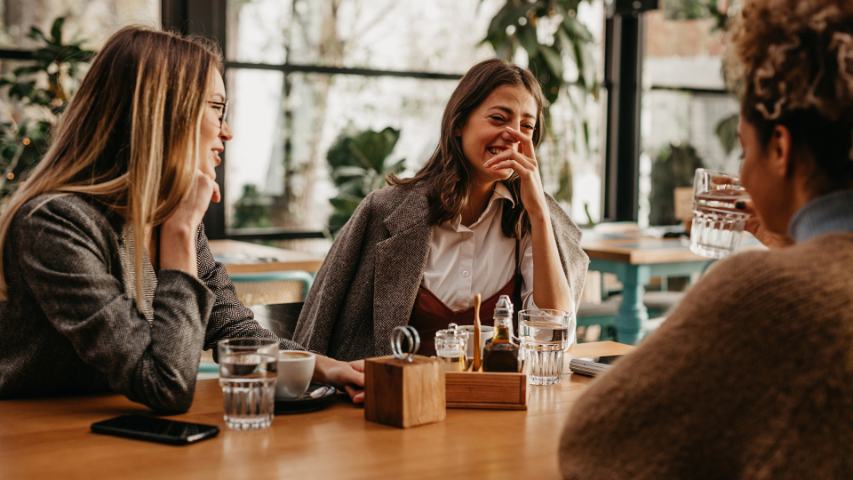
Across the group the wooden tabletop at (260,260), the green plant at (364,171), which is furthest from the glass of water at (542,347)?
the green plant at (364,171)

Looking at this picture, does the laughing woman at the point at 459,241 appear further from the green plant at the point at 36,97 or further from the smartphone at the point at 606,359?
the green plant at the point at 36,97

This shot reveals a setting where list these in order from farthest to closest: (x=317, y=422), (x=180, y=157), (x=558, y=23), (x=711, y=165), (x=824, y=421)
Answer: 1. (x=711, y=165)
2. (x=558, y=23)
3. (x=180, y=157)
4. (x=317, y=422)
5. (x=824, y=421)

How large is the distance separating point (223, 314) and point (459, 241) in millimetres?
824

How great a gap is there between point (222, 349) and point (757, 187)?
760mm

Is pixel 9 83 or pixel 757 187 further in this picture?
pixel 9 83

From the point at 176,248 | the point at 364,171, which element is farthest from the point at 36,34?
the point at 176,248

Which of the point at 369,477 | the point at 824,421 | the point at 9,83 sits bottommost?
the point at 369,477

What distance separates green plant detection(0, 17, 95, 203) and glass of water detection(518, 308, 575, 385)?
308cm

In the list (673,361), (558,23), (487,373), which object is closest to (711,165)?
(558,23)

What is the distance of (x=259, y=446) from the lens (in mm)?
1367

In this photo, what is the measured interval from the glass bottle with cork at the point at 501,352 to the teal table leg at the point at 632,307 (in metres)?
2.93

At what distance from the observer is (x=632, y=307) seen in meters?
4.55

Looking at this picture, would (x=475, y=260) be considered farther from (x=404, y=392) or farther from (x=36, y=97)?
(x=36, y=97)

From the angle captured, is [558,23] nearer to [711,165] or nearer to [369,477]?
[711,165]
